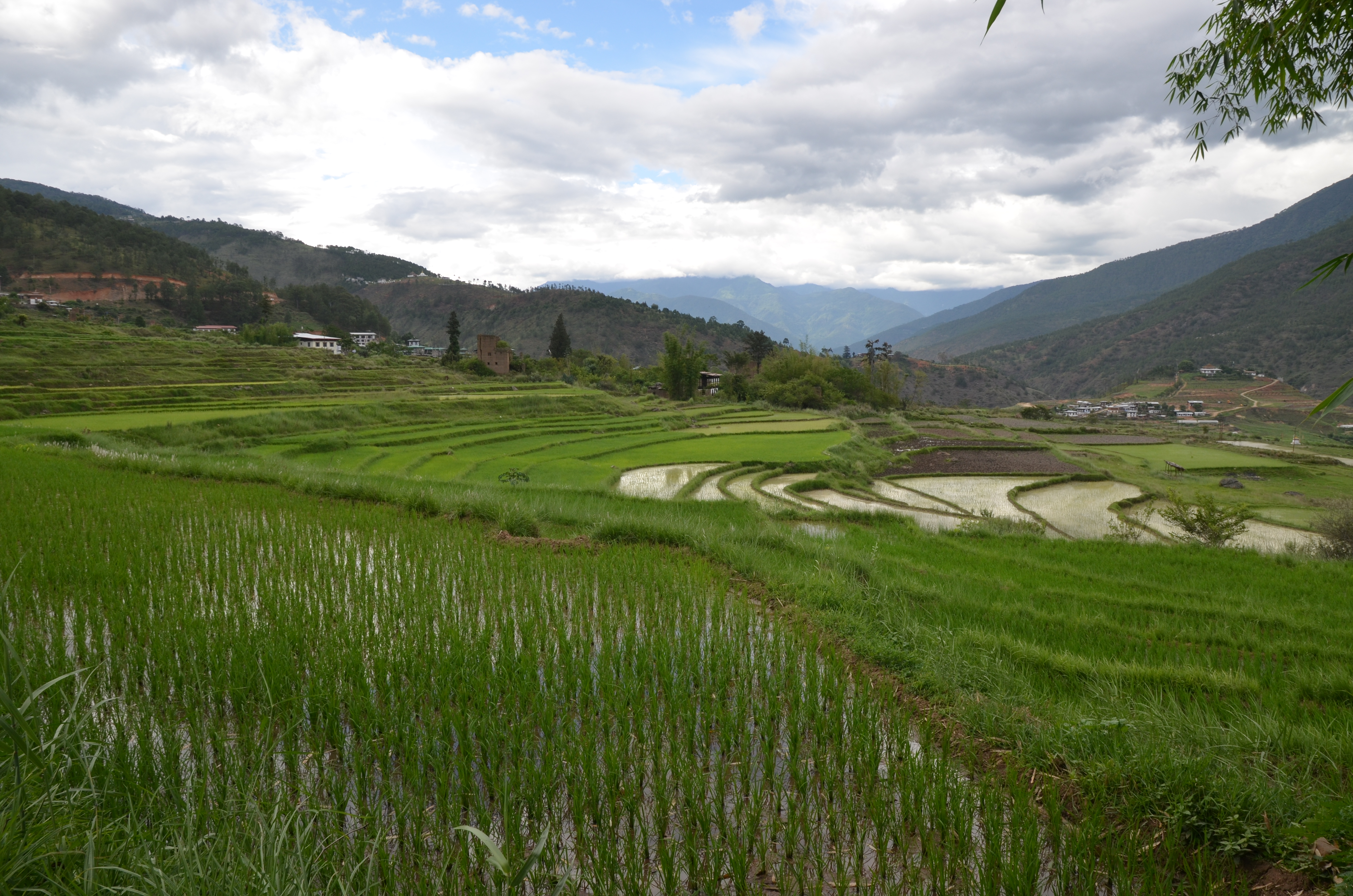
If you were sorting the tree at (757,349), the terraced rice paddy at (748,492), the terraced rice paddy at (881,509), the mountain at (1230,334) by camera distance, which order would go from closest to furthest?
the terraced rice paddy at (881,509), the terraced rice paddy at (748,492), the mountain at (1230,334), the tree at (757,349)

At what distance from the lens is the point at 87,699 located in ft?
13.1

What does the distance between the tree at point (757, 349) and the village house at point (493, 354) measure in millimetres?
24954

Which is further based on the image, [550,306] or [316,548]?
[550,306]

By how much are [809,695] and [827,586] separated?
2.61 metres

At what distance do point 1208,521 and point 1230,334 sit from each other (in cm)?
8678

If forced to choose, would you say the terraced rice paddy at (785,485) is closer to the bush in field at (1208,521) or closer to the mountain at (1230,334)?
the bush in field at (1208,521)

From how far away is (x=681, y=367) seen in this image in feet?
174

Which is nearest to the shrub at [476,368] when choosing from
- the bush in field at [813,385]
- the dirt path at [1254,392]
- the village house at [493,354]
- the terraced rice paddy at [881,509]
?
the village house at [493,354]

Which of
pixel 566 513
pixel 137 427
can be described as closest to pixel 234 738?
pixel 566 513

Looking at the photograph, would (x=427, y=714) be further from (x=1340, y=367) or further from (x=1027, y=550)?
(x=1340, y=367)

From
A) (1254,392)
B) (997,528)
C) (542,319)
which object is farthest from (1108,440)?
(542,319)

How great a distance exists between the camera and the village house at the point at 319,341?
207 feet

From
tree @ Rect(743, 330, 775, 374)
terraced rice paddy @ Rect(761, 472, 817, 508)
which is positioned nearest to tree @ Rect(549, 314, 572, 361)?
tree @ Rect(743, 330, 775, 374)

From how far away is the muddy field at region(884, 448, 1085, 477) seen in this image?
22.5 m
